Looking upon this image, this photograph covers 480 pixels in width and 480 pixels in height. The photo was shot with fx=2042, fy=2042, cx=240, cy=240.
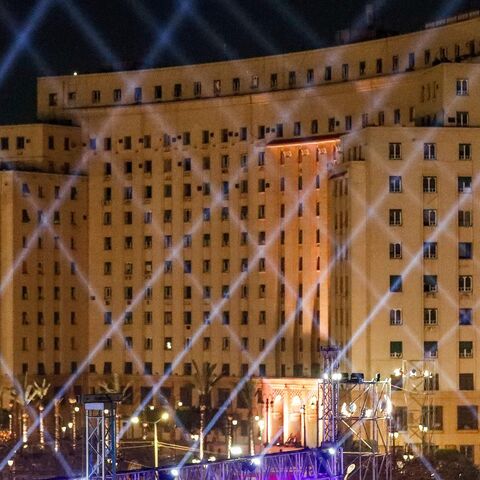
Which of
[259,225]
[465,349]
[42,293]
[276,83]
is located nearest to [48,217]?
[42,293]

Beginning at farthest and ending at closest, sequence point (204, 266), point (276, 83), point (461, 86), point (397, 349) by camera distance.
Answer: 1. point (204, 266)
2. point (276, 83)
3. point (461, 86)
4. point (397, 349)

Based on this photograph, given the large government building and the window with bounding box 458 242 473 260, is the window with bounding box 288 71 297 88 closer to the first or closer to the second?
the large government building

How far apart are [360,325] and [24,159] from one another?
2755 cm

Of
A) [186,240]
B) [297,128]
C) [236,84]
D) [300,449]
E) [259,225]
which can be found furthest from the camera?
[186,240]

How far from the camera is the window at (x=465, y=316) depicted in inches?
3752

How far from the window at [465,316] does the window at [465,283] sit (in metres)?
0.89

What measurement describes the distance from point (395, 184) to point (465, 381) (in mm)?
9745

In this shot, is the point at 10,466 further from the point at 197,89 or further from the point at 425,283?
the point at 197,89

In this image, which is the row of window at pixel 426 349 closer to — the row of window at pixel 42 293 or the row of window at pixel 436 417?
the row of window at pixel 436 417

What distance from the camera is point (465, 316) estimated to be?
95.4 m

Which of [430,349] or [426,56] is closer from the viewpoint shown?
[430,349]

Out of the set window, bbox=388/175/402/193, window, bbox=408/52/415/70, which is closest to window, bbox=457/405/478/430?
window, bbox=388/175/402/193

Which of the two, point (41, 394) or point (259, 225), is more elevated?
point (259, 225)

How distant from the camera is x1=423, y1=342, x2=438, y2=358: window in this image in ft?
311
